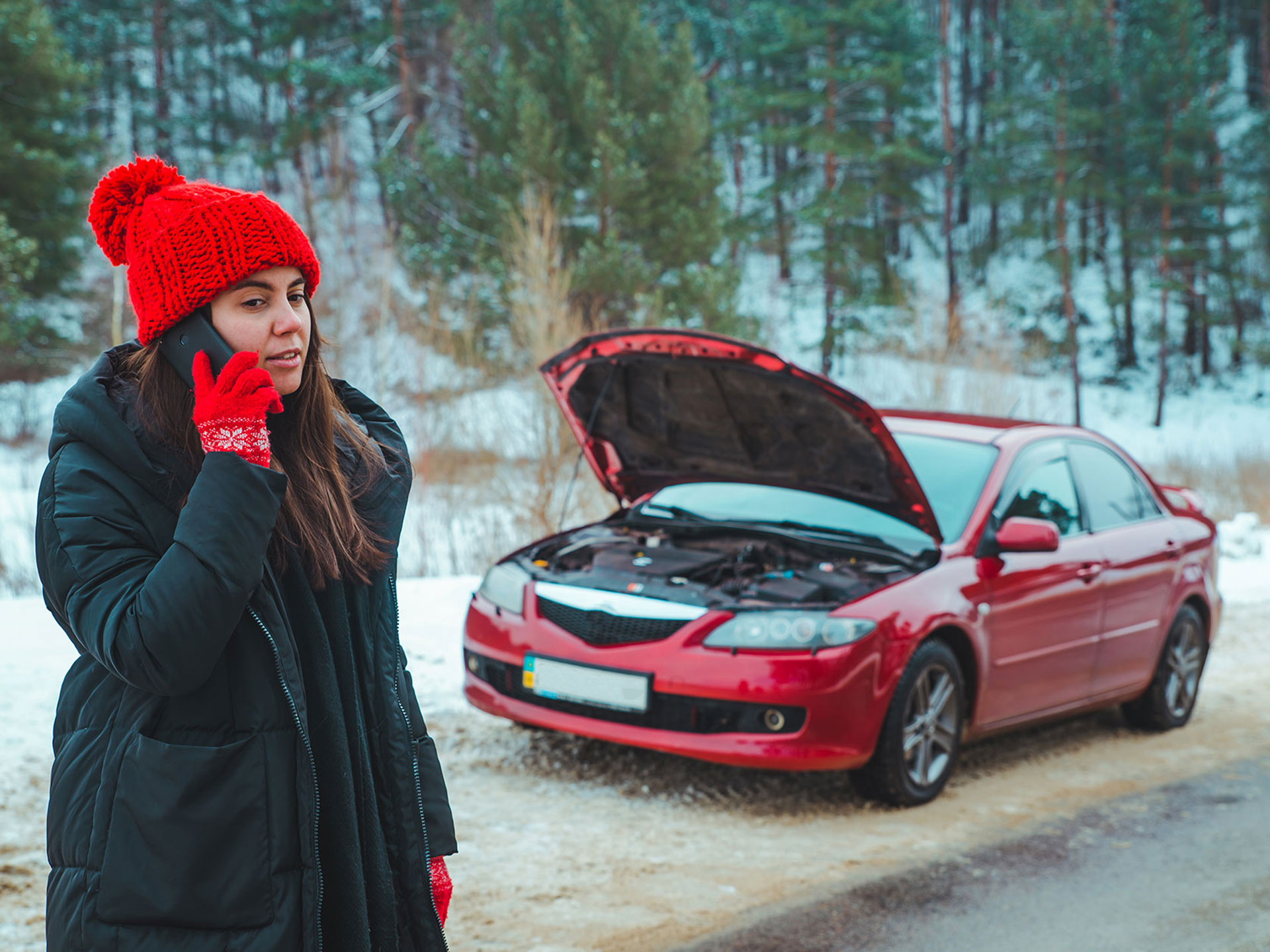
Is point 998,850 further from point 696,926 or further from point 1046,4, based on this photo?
point 1046,4

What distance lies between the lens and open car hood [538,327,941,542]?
4.98 m

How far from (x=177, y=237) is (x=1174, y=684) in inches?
237

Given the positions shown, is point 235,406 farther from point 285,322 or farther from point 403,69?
point 403,69

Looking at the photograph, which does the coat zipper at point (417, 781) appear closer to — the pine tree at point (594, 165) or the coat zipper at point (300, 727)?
the coat zipper at point (300, 727)

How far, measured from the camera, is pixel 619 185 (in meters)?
22.7

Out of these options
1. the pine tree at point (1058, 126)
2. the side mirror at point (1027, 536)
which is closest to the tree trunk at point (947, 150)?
the pine tree at point (1058, 126)

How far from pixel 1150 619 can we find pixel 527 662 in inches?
129

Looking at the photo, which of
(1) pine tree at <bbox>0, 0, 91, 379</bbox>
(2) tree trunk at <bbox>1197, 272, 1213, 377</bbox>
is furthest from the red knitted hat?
(2) tree trunk at <bbox>1197, 272, 1213, 377</bbox>

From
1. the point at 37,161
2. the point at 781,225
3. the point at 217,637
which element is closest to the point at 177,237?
the point at 217,637

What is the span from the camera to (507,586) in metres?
5.30

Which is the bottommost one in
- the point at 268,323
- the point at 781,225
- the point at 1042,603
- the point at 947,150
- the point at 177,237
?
the point at 1042,603

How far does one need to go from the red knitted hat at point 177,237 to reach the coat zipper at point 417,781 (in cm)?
55

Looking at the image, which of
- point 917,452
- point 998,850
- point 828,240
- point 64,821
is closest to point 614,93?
point 828,240

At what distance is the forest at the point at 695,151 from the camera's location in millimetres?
22891
